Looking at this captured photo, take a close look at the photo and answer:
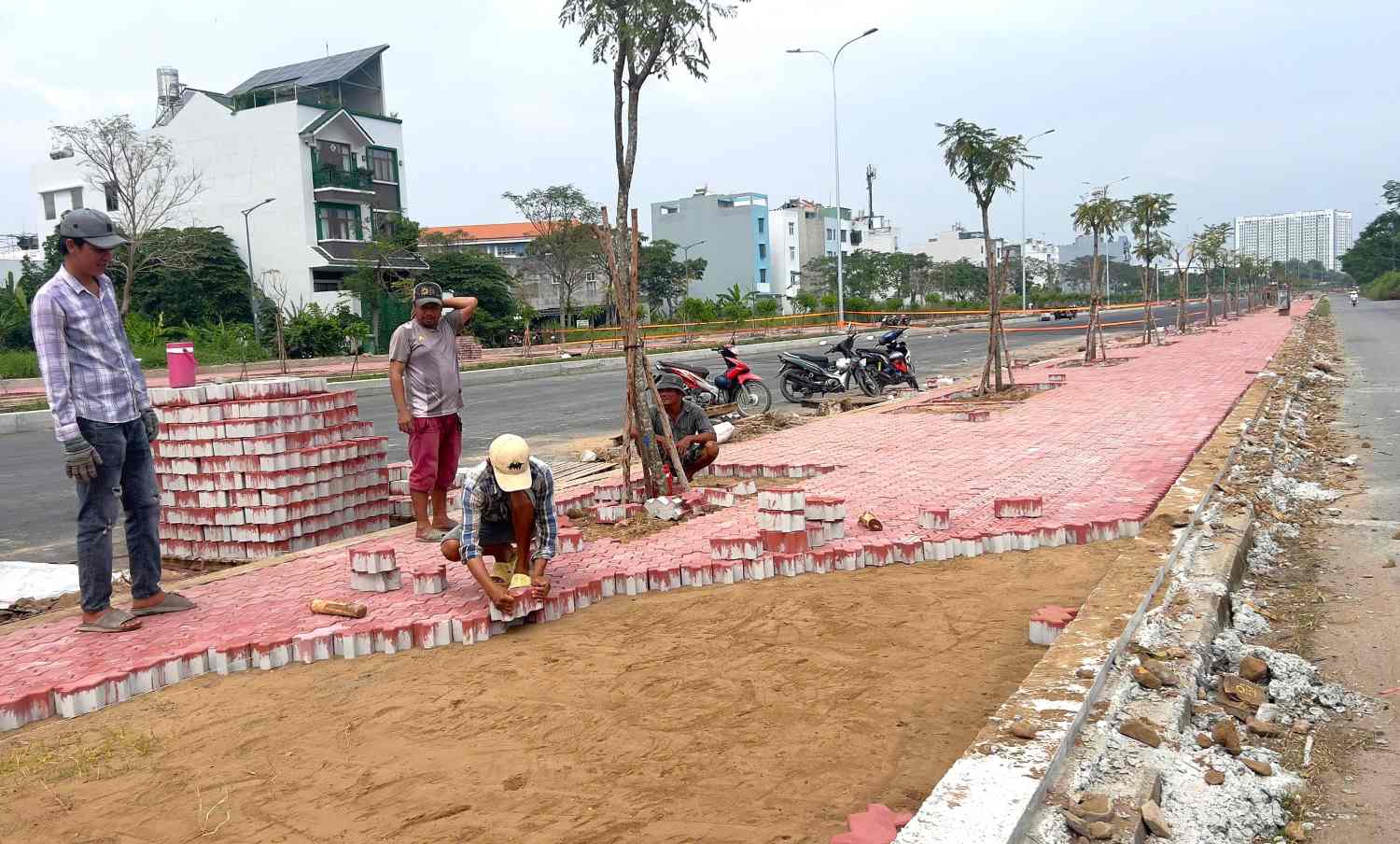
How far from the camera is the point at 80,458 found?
4.27 meters

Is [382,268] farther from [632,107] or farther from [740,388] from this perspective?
[632,107]

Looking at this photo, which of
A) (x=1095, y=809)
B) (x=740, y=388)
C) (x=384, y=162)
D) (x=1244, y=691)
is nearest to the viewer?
(x=1095, y=809)

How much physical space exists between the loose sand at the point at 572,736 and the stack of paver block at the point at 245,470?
2.39 m

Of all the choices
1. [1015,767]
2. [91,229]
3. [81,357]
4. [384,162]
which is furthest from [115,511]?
[384,162]

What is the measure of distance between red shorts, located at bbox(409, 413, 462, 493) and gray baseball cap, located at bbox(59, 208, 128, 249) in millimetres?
2061

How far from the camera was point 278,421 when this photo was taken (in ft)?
20.6

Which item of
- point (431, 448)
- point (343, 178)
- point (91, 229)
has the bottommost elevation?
point (431, 448)

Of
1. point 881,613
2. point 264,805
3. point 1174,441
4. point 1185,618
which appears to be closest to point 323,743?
point 264,805

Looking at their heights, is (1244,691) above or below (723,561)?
below

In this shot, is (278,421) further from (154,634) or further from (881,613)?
(881,613)

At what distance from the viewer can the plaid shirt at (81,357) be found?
4293mm

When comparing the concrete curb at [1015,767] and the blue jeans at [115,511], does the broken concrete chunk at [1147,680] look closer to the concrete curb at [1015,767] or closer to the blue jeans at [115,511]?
the concrete curb at [1015,767]

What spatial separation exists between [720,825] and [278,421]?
15.3 feet

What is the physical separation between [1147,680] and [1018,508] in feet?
8.31
